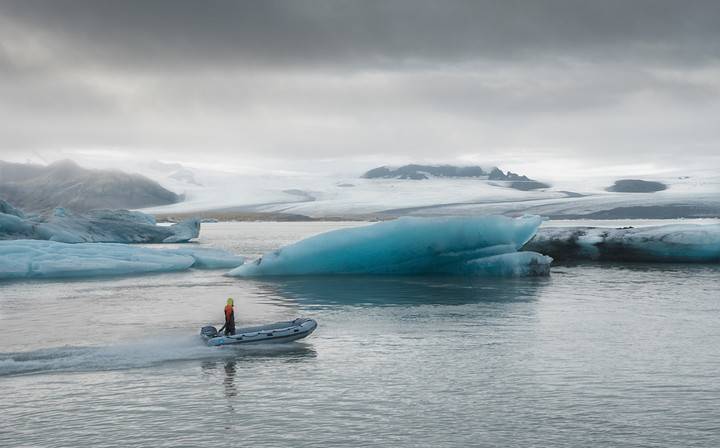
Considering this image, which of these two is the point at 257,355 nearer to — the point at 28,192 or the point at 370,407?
the point at 370,407

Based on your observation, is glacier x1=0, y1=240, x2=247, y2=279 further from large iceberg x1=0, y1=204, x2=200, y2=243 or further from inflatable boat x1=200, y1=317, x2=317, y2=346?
inflatable boat x1=200, y1=317, x2=317, y2=346

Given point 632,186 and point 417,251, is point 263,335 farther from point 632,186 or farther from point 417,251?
point 632,186

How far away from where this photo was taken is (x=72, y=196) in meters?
180

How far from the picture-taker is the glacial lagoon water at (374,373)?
8367 millimetres

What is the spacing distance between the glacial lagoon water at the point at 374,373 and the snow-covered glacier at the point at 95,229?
22.1 meters

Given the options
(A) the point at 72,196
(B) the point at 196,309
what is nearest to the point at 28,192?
(A) the point at 72,196

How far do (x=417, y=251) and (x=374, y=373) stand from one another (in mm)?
14442

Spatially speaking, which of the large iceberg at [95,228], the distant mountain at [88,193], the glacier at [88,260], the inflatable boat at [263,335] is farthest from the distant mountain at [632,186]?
the inflatable boat at [263,335]

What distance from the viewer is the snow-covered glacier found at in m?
40.3

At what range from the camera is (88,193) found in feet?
591

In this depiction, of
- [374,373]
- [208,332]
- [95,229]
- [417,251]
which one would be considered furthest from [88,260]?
[374,373]

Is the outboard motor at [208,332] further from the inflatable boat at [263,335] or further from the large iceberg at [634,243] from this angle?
the large iceberg at [634,243]

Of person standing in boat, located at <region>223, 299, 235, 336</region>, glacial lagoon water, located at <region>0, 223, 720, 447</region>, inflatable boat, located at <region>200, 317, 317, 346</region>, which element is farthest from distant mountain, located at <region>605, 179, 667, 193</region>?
person standing in boat, located at <region>223, 299, 235, 336</region>

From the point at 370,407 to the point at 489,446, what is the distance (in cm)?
208
